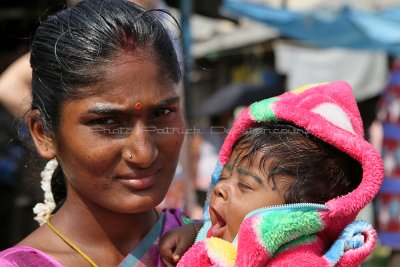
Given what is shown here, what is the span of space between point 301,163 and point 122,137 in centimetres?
43

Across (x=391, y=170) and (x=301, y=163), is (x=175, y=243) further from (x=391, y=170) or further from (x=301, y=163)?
(x=391, y=170)

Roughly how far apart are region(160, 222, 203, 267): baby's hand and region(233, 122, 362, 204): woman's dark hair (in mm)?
254

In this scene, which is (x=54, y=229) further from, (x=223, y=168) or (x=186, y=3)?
(x=186, y=3)

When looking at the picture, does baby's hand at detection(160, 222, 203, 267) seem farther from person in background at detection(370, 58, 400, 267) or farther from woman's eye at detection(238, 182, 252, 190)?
person in background at detection(370, 58, 400, 267)

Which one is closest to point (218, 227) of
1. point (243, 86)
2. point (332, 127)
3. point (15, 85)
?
point (332, 127)

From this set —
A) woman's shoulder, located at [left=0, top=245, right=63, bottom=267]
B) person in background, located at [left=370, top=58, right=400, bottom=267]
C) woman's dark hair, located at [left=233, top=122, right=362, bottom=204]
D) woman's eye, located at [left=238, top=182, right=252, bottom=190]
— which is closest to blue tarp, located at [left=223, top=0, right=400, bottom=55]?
person in background, located at [left=370, top=58, right=400, bottom=267]

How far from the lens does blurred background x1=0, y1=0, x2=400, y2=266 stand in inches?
116

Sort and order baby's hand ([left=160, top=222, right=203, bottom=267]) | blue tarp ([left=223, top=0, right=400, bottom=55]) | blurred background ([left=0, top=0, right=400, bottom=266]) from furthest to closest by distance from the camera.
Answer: blue tarp ([left=223, top=0, right=400, bottom=55]), blurred background ([left=0, top=0, right=400, bottom=266]), baby's hand ([left=160, top=222, right=203, bottom=267])

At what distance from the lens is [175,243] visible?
1.69 meters

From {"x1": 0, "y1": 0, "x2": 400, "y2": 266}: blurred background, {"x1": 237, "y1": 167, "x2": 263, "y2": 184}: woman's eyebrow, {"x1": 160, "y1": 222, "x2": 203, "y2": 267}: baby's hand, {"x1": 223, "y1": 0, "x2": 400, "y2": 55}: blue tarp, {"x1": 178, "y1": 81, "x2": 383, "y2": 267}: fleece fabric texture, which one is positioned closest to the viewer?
{"x1": 178, "y1": 81, "x2": 383, "y2": 267}: fleece fabric texture

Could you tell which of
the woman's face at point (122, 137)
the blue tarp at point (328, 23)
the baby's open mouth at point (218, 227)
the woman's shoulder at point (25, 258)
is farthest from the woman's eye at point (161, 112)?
the blue tarp at point (328, 23)

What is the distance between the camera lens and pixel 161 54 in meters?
1.66

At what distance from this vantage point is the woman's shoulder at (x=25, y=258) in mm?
1472

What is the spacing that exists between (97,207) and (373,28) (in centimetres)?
395
